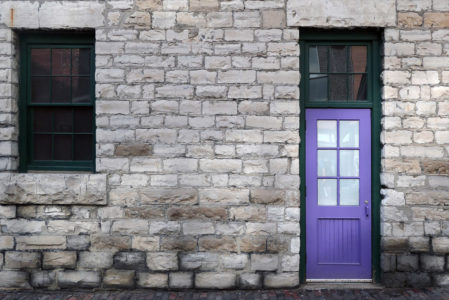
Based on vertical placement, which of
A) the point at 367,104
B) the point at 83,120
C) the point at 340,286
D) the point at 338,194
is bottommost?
the point at 340,286

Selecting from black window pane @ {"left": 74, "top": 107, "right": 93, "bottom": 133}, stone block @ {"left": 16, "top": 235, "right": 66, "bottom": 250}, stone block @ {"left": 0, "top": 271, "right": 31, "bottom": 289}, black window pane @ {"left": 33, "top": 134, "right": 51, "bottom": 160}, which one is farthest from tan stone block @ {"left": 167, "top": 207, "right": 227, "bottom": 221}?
stone block @ {"left": 0, "top": 271, "right": 31, "bottom": 289}

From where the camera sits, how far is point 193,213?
5.15 meters

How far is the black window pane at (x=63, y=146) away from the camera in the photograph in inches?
214

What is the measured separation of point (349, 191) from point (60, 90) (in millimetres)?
4113

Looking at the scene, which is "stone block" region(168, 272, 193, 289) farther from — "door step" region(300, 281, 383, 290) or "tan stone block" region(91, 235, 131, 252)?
"door step" region(300, 281, 383, 290)

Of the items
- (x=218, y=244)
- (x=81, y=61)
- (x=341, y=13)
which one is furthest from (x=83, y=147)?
(x=341, y=13)

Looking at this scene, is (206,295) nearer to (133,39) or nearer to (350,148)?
(350,148)

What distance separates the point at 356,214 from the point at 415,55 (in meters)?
2.18

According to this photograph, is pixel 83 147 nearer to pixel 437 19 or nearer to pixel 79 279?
pixel 79 279

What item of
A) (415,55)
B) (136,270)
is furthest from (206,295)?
(415,55)

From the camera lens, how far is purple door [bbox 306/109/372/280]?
5.34 metres

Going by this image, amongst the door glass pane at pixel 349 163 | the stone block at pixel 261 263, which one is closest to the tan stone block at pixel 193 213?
the stone block at pixel 261 263

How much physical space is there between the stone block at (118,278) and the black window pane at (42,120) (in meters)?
2.09

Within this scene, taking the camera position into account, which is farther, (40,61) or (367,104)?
(40,61)
